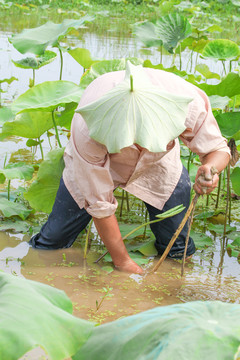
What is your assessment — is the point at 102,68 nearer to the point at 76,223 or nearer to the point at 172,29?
the point at 76,223

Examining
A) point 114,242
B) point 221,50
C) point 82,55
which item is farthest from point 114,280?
point 221,50

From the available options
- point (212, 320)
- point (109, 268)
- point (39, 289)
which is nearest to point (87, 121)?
point (109, 268)

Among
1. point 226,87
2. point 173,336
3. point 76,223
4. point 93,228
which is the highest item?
point 173,336

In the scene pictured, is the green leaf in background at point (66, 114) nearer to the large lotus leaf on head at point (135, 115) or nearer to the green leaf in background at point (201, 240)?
the green leaf in background at point (201, 240)

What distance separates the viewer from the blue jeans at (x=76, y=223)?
2114 millimetres

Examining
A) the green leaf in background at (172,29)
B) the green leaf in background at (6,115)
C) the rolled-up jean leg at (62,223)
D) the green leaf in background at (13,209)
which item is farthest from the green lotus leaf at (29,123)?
the green leaf in background at (172,29)

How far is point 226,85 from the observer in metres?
2.40

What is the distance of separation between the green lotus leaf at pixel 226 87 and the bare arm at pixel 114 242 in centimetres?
80

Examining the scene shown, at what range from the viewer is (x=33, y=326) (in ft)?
2.46

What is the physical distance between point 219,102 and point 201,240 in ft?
1.81

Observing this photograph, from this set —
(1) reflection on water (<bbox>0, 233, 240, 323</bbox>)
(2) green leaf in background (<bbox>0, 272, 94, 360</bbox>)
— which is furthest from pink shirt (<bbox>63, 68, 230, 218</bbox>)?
(2) green leaf in background (<bbox>0, 272, 94, 360</bbox>)

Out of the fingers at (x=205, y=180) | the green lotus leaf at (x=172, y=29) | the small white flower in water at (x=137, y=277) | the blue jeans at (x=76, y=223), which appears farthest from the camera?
the green lotus leaf at (x=172, y=29)

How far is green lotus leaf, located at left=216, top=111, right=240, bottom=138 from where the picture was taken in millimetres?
2320

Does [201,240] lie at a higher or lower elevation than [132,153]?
lower
